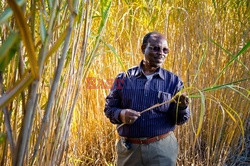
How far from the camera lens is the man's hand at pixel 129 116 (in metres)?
1.46

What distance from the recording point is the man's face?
1595mm

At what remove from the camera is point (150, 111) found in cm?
159

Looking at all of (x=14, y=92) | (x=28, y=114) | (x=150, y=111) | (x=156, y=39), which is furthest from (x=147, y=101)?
(x=14, y=92)

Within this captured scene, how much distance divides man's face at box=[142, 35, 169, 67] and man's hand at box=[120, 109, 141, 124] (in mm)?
239

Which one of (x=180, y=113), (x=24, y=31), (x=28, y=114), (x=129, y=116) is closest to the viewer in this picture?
(x=24, y=31)

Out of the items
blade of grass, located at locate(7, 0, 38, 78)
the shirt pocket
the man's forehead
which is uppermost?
the man's forehead

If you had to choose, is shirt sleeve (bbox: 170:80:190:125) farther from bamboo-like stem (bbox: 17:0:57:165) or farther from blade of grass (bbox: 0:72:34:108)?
blade of grass (bbox: 0:72:34:108)

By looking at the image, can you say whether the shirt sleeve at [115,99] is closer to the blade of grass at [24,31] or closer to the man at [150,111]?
the man at [150,111]

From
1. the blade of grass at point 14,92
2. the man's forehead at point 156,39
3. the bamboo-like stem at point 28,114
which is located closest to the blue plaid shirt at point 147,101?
the man's forehead at point 156,39

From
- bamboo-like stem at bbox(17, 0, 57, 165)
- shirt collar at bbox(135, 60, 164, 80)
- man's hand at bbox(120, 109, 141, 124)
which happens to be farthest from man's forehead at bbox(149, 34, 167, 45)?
bamboo-like stem at bbox(17, 0, 57, 165)

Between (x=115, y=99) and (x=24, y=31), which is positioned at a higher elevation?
(x=24, y=31)

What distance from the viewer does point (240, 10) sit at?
244 centimetres

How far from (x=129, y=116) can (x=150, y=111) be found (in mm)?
147

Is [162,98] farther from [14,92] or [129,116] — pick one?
[14,92]
